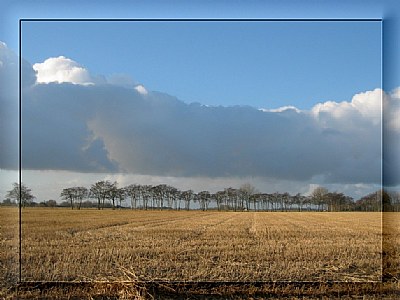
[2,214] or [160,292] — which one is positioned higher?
[2,214]

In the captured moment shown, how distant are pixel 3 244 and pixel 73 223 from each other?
16.3m

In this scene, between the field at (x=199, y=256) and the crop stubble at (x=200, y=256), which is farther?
the crop stubble at (x=200, y=256)

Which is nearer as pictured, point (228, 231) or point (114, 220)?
point (228, 231)

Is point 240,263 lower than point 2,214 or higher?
lower

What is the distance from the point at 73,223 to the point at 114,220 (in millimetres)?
3702

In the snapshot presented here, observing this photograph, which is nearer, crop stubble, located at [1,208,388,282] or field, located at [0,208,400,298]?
field, located at [0,208,400,298]

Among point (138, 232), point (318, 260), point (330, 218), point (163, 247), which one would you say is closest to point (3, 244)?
point (163, 247)

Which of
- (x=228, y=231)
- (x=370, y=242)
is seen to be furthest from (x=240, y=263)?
(x=228, y=231)

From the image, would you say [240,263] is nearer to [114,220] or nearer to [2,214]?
[2,214]

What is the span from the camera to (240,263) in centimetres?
1421

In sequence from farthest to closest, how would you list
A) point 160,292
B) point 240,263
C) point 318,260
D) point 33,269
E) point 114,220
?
point 114,220 < point 318,260 < point 240,263 < point 33,269 < point 160,292

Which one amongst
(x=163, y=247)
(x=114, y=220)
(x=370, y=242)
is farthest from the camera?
(x=114, y=220)

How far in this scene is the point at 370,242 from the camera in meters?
20.9

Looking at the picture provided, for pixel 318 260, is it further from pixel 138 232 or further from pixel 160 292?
pixel 138 232
